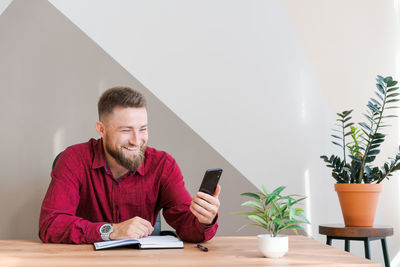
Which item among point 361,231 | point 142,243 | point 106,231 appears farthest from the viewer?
point 361,231

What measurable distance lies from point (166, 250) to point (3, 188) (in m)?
1.67

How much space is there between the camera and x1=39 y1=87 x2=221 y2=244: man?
6.56ft

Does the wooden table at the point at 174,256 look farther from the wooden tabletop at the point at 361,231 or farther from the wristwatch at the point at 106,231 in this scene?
the wooden tabletop at the point at 361,231

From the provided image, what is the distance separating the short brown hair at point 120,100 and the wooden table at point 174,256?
0.66 metres

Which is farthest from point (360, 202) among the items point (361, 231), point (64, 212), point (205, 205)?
point (64, 212)

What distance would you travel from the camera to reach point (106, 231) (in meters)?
1.76

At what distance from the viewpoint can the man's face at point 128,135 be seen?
2.07m

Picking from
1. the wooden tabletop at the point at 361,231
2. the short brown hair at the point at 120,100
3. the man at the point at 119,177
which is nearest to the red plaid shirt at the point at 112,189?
the man at the point at 119,177

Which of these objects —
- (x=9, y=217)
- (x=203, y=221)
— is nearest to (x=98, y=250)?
(x=203, y=221)

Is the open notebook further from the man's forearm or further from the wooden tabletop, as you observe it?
the wooden tabletop

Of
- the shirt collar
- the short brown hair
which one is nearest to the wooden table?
the shirt collar

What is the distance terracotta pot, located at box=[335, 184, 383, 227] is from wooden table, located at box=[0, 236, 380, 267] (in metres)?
0.91

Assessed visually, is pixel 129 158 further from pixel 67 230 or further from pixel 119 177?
pixel 67 230

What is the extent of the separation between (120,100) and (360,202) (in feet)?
4.67
